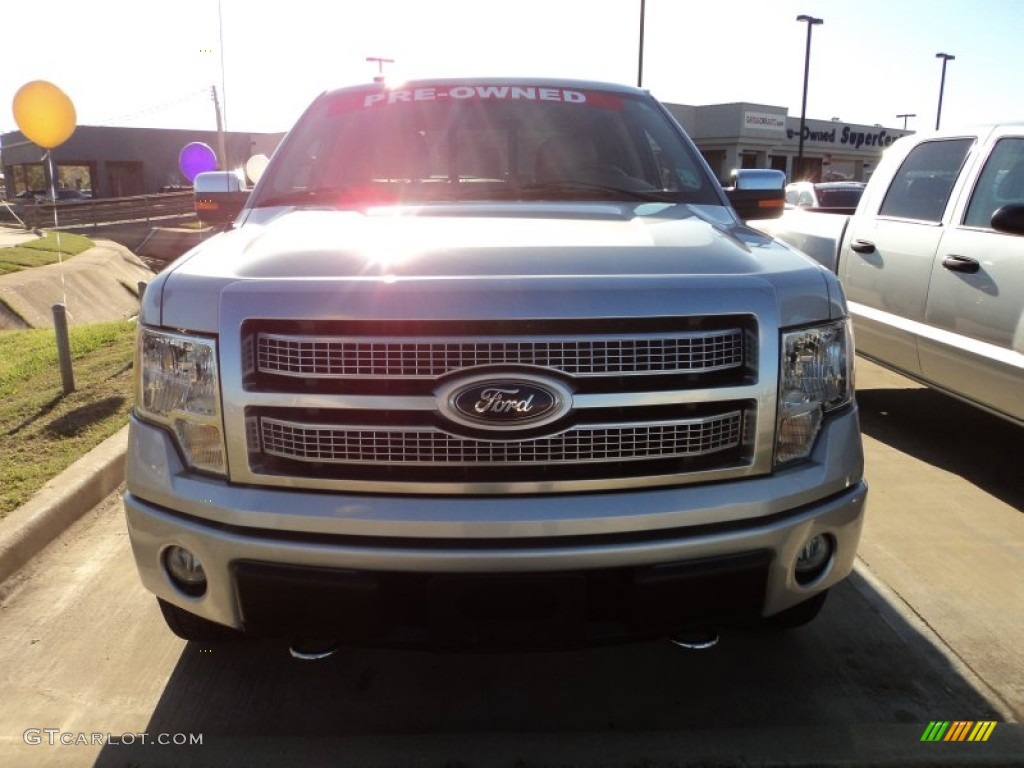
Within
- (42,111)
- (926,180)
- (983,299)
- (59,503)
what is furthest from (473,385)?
(42,111)

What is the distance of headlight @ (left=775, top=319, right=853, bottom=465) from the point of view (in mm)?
2174

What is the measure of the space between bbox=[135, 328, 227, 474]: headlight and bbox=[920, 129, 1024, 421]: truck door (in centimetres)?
375

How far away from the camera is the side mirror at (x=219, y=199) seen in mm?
3510

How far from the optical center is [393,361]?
2.03 m

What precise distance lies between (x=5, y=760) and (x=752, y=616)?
2072mm

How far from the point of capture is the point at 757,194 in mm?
3438

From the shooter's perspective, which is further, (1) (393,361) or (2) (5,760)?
(2) (5,760)

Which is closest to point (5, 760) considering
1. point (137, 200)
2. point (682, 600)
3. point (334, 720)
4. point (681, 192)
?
point (334, 720)

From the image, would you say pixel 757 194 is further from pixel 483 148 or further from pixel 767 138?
pixel 767 138

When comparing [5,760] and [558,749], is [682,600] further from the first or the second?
[5,760]

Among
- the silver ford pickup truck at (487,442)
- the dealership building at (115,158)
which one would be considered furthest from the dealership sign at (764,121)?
the silver ford pickup truck at (487,442)

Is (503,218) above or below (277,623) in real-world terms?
above

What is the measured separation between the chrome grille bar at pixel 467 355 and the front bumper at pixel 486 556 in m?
0.31

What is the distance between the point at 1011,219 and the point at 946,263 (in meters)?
0.71
